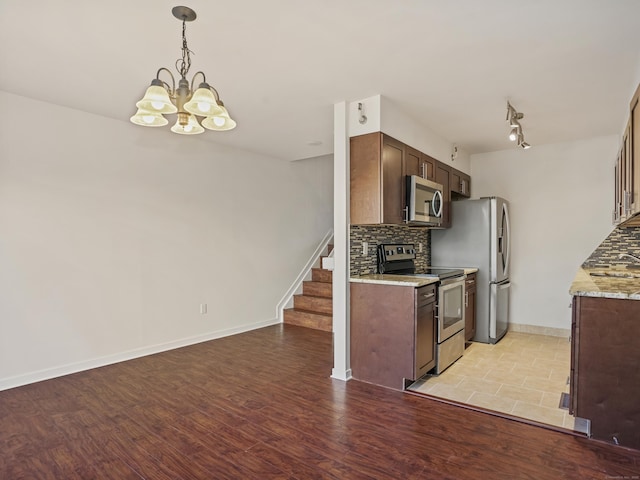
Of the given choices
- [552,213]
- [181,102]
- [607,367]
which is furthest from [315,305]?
[181,102]

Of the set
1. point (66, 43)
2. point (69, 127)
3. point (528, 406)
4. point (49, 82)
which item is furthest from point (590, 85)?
point (69, 127)

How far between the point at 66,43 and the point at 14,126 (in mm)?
1295

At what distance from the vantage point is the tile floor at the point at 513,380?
2.70 m

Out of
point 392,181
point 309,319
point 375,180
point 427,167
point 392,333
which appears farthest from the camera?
point 309,319

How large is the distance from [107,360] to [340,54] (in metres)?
3.46

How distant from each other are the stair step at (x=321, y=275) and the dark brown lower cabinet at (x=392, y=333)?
246cm

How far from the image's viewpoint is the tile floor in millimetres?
2701

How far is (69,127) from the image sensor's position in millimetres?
3475

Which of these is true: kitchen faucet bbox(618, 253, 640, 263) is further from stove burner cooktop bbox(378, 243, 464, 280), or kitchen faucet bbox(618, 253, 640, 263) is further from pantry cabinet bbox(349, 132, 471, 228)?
pantry cabinet bbox(349, 132, 471, 228)

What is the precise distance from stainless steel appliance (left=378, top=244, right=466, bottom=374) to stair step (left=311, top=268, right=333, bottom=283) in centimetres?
177

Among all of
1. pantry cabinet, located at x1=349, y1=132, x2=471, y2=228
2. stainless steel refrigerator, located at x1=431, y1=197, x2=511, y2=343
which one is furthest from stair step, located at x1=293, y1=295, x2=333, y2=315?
pantry cabinet, located at x1=349, y1=132, x2=471, y2=228

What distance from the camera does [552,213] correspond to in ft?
16.0

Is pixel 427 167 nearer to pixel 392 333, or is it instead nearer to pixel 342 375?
pixel 392 333

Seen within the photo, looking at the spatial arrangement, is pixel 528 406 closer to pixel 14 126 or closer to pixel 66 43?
pixel 66 43
